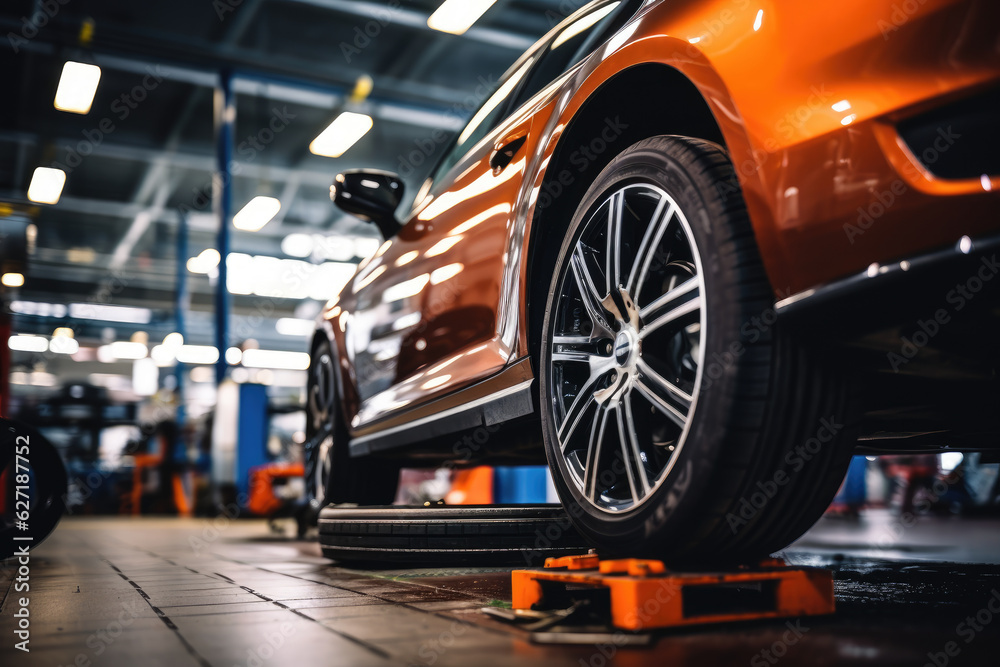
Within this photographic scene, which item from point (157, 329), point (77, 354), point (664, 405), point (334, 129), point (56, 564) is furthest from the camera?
point (77, 354)

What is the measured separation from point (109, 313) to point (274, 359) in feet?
17.9

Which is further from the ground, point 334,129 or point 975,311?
point 334,129

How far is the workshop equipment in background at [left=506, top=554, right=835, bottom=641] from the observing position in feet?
4.58

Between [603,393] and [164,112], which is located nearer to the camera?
[603,393]

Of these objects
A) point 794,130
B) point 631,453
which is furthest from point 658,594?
point 794,130

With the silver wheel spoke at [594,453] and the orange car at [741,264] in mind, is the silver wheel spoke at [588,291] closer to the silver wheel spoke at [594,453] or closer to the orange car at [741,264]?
the orange car at [741,264]

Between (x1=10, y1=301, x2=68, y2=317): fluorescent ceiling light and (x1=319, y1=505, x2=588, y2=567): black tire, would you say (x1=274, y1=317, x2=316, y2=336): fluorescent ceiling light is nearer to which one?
(x1=10, y1=301, x2=68, y2=317): fluorescent ceiling light

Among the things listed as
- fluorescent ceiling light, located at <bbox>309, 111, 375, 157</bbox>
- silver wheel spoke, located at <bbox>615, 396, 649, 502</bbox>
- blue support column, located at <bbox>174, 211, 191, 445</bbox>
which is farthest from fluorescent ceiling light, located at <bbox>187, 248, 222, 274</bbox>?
silver wheel spoke, located at <bbox>615, 396, 649, 502</bbox>

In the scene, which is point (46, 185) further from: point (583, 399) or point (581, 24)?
point (583, 399)

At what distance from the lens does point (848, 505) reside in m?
11.4

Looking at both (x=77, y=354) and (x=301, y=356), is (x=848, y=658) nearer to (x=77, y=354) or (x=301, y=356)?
(x=301, y=356)

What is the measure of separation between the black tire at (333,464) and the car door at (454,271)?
0.21 metres

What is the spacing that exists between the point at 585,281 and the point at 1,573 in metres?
2.52

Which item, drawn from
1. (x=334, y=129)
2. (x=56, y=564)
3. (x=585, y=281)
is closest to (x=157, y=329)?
(x=334, y=129)
